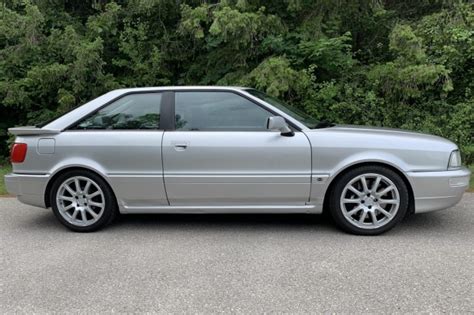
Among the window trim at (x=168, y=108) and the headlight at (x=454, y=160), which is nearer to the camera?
the headlight at (x=454, y=160)

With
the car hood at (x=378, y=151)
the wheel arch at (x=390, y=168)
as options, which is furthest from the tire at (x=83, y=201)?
the wheel arch at (x=390, y=168)

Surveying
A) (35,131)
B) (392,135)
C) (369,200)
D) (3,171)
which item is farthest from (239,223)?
(3,171)

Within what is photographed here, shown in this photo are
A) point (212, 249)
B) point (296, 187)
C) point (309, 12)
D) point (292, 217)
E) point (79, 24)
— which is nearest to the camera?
point (212, 249)

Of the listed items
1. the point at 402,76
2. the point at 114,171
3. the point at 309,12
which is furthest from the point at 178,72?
the point at 114,171

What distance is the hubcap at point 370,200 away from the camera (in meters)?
4.77

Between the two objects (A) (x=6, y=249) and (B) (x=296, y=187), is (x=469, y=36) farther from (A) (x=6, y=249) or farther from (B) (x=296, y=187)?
(A) (x=6, y=249)

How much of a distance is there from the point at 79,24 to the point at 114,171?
265 inches

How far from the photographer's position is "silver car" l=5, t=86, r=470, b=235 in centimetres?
476

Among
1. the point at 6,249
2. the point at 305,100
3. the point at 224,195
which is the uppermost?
the point at 305,100

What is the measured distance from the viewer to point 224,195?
16.0 ft

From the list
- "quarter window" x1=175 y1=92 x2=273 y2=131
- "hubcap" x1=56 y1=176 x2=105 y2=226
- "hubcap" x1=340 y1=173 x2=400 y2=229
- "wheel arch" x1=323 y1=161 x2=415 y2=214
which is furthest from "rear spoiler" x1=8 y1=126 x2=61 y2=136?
"hubcap" x1=340 y1=173 x2=400 y2=229

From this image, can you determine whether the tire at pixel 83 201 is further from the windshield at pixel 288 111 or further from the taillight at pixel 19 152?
the windshield at pixel 288 111

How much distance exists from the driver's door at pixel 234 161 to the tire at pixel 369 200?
1.18ft

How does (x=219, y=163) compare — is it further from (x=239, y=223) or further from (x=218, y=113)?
(x=239, y=223)
